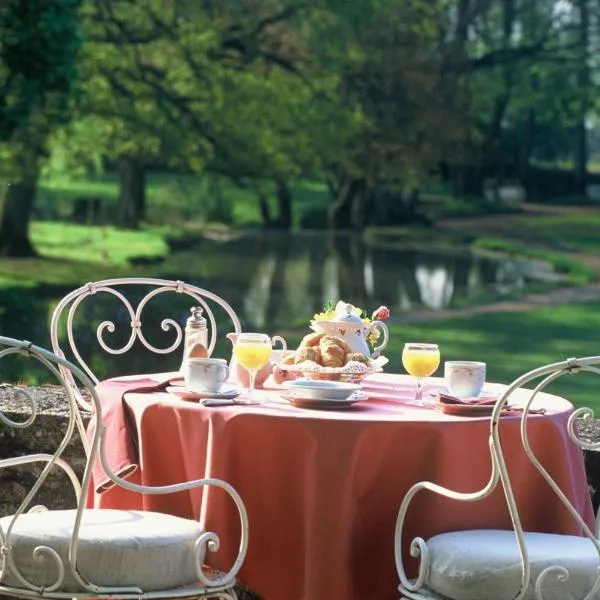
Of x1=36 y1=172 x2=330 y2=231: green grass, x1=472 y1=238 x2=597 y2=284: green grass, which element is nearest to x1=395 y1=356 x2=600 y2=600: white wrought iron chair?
x1=472 y1=238 x2=597 y2=284: green grass

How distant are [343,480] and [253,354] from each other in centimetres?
48

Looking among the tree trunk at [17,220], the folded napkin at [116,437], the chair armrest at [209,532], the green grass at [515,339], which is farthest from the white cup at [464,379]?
the tree trunk at [17,220]

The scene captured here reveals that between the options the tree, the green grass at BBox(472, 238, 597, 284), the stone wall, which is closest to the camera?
the stone wall

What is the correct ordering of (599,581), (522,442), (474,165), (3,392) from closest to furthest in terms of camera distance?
(599,581) < (522,442) < (3,392) < (474,165)

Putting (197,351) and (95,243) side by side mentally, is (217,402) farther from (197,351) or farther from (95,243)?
(95,243)

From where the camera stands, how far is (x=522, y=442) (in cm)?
354

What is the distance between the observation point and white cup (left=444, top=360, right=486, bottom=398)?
12.4 ft

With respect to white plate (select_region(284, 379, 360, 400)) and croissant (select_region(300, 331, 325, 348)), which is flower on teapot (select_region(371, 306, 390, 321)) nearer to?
croissant (select_region(300, 331, 325, 348))

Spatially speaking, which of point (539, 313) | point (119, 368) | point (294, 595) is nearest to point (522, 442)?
point (294, 595)

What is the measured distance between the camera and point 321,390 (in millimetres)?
3738

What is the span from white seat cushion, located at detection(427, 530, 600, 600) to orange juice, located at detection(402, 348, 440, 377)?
62cm

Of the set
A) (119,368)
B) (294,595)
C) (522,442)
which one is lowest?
(119,368)

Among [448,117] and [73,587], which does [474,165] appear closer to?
[448,117]

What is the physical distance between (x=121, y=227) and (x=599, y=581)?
89.8ft
